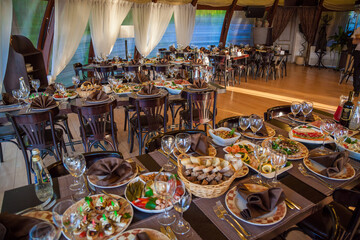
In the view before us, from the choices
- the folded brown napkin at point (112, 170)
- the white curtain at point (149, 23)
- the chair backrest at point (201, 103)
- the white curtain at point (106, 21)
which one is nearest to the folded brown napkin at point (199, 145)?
the folded brown napkin at point (112, 170)

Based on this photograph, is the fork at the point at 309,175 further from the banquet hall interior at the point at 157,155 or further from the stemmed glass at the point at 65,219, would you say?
the stemmed glass at the point at 65,219

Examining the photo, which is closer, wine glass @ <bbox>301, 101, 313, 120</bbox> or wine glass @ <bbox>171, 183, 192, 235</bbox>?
wine glass @ <bbox>171, 183, 192, 235</bbox>

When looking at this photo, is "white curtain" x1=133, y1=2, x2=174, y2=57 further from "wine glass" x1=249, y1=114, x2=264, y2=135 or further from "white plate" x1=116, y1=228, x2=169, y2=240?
"white plate" x1=116, y1=228, x2=169, y2=240

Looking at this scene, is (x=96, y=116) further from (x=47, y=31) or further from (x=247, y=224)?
(x=47, y=31)

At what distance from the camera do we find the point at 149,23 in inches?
357

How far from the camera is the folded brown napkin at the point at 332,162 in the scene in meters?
1.52

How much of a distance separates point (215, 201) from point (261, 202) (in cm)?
24

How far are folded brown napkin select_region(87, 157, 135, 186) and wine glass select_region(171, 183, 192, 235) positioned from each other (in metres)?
0.43

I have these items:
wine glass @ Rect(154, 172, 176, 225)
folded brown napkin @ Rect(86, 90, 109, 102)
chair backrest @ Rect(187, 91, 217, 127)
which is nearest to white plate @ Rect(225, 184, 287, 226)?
wine glass @ Rect(154, 172, 176, 225)

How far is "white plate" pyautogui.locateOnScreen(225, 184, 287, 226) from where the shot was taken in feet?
3.77

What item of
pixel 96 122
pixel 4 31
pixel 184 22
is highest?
pixel 184 22

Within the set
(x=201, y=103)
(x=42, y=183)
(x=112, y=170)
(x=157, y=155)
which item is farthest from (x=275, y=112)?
(x=42, y=183)

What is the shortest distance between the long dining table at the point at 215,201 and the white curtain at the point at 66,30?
5.35 metres

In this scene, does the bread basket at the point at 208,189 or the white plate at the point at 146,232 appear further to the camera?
the bread basket at the point at 208,189
